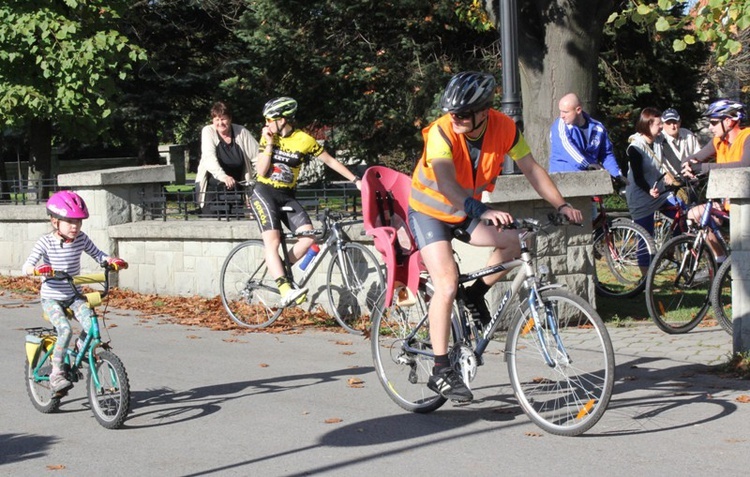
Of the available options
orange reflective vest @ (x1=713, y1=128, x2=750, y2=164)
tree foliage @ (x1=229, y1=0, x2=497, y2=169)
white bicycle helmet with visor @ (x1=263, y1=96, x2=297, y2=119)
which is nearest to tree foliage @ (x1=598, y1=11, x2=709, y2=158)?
tree foliage @ (x1=229, y1=0, x2=497, y2=169)

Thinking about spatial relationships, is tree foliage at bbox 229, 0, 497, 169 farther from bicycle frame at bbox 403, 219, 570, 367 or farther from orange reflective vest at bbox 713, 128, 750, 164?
bicycle frame at bbox 403, 219, 570, 367

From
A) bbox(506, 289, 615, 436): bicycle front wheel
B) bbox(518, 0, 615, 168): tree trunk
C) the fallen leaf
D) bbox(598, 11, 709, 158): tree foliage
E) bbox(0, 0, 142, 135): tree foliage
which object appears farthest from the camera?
bbox(598, 11, 709, 158): tree foliage

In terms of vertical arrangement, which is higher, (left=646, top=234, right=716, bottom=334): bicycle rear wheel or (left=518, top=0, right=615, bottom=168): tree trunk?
(left=518, top=0, right=615, bottom=168): tree trunk

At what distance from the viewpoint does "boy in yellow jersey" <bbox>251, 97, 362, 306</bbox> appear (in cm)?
980

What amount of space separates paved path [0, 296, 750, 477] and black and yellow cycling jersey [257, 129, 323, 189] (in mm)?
1715

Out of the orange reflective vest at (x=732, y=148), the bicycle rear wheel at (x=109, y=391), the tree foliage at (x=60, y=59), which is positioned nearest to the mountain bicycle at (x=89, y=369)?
the bicycle rear wheel at (x=109, y=391)

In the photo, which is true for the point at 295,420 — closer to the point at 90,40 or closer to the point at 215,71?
the point at 90,40

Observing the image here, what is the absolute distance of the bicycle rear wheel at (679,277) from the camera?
9.10 meters

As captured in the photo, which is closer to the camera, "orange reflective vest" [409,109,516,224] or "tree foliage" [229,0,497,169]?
"orange reflective vest" [409,109,516,224]

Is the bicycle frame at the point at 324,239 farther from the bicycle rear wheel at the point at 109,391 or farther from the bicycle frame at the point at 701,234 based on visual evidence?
the bicycle rear wheel at the point at 109,391

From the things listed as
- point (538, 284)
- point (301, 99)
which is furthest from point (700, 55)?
point (538, 284)

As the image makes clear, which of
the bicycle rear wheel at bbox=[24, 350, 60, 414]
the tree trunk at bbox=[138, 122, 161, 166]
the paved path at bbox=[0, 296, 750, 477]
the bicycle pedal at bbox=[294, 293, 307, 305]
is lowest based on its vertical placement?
the paved path at bbox=[0, 296, 750, 477]

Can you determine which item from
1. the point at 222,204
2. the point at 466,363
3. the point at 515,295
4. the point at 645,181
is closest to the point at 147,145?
the point at 222,204

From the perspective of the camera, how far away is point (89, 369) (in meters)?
6.74
